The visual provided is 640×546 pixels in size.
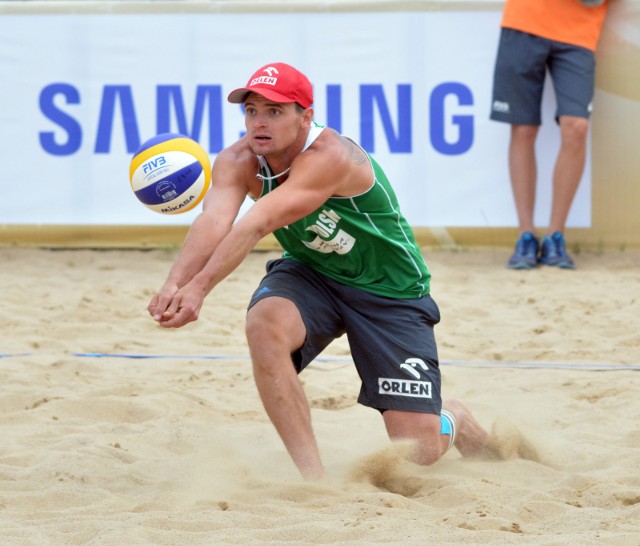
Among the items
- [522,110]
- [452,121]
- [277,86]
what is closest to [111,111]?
[452,121]

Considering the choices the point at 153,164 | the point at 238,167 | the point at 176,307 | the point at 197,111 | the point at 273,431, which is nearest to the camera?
the point at 176,307

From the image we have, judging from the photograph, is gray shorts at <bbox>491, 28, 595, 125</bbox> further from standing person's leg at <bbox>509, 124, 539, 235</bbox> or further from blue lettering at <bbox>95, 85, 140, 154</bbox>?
blue lettering at <bbox>95, 85, 140, 154</bbox>

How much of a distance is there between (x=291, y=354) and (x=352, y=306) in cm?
32

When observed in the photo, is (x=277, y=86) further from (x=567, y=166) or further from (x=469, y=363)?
(x=567, y=166)

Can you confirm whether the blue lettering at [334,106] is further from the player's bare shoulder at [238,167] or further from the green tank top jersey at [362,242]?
the player's bare shoulder at [238,167]

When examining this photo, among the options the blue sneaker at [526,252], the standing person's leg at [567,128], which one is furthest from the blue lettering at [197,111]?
the standing person's leg at [567,128]

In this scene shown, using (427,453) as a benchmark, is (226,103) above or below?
above

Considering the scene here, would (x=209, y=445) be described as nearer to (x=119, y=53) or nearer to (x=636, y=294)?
(x=636, y=294)

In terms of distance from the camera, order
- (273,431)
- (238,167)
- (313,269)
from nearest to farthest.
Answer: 1. (238,167)
2. (313,269)
3. (273,431)

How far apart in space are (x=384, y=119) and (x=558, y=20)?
1.37 metres

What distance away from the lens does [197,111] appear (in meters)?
7.96

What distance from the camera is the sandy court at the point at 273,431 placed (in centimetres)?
331

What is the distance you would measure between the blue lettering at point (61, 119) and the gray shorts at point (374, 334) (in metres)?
4.23

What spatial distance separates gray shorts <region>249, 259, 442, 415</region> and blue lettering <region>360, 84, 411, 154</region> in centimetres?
377
